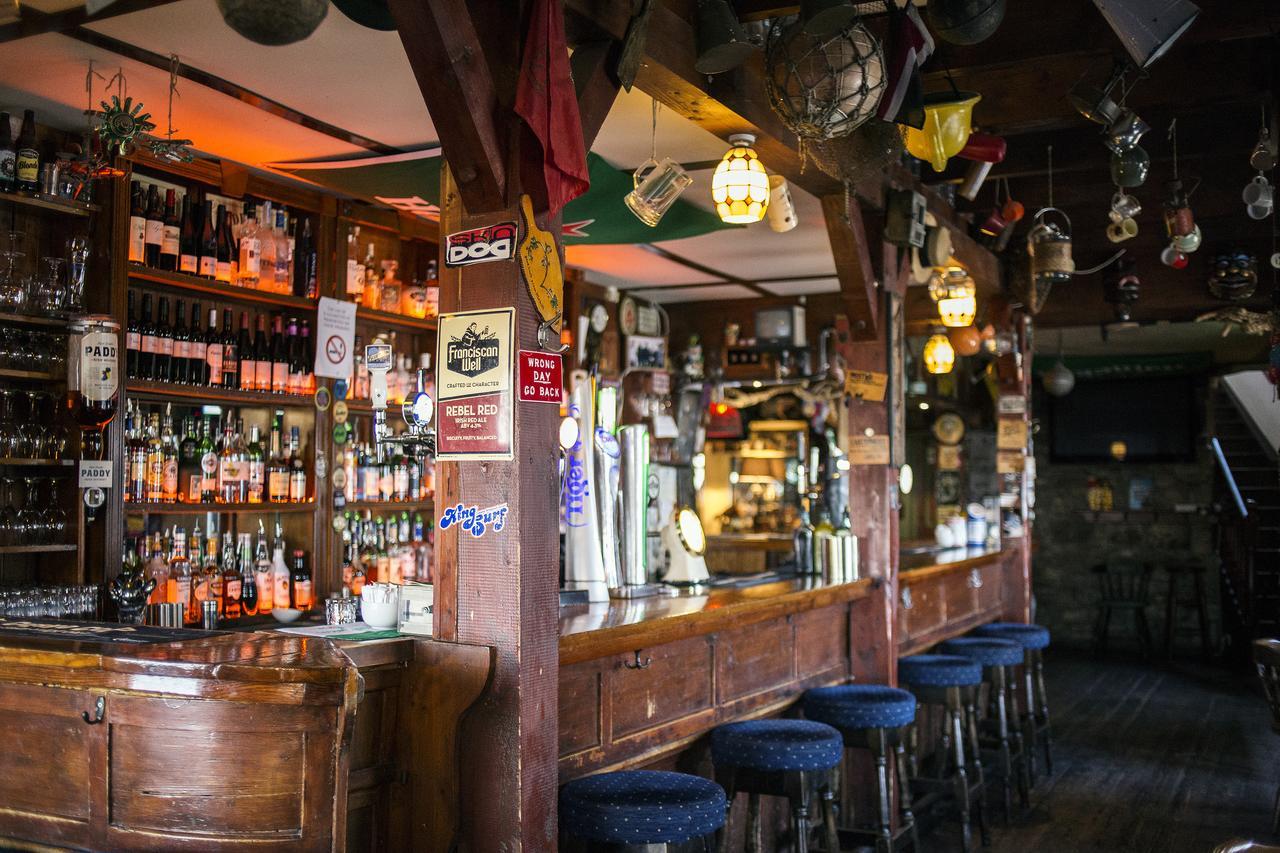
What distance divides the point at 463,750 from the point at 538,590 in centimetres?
43

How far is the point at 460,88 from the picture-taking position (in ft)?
8.47

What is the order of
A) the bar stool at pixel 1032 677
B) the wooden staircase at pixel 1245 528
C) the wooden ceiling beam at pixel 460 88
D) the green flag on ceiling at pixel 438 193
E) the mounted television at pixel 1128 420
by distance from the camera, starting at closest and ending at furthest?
the wooden ceiling beam at pixel 460 88
the green flag on ceiling at pixel 438 193
the bar stool at pixel 1032 677
the wooden staircase at pixel 1245 528
the mounted television at pixel 1128 420

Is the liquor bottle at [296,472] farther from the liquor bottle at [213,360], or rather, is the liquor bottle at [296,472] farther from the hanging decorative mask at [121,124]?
the hanging decorative mask at [121,124]

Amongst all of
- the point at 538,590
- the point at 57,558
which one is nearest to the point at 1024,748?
the point at 538,590

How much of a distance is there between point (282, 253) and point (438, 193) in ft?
3.38

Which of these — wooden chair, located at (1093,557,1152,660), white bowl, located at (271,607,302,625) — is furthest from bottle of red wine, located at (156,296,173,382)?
wooden chair, located at (1093,557,1152,660)

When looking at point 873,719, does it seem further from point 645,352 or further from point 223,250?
point 645,352

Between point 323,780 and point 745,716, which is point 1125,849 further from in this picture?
point 323,780

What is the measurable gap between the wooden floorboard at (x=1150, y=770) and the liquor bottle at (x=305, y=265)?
3894 millimetres

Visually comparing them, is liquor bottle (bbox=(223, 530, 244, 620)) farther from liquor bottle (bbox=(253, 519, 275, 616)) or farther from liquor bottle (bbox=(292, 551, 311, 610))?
liquor bottle (bbox=(292, 551, 311, 610))

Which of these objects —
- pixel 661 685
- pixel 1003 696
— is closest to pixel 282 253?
pixel 661 685

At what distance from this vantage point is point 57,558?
4258 millimetres

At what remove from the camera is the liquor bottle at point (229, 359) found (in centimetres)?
510

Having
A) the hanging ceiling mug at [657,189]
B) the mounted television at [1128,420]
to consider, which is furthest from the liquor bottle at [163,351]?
the mounted television at [1128,420]
